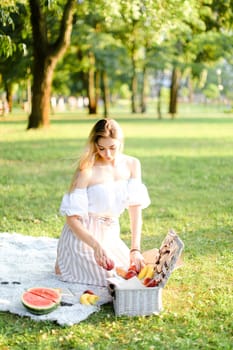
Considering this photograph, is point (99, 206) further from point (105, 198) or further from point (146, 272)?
point (146, 272)

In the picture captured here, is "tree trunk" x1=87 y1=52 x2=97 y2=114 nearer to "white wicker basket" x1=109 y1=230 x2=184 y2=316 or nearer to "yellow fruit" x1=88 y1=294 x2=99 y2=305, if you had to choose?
"yellow fruit" x1=88 y1=294 x2=99 y2=305

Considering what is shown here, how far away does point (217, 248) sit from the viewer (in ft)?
20.4

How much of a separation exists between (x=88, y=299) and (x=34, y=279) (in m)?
0.74

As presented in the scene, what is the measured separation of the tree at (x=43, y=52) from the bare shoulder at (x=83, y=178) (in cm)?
1502

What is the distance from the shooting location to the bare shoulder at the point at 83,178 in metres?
4.90

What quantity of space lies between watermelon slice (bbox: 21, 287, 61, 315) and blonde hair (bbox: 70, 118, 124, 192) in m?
0.88

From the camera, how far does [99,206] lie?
4969 millimetres

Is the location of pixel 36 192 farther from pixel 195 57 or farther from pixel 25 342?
pixel 195 57

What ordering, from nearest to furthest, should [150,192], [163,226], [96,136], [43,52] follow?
1. [96,136]
2. [163,226]
3. [150,192]
4. [43,52]

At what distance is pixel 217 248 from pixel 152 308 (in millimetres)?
2063

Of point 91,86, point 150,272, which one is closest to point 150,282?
point 150,272

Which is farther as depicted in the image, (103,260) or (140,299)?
(103,260)

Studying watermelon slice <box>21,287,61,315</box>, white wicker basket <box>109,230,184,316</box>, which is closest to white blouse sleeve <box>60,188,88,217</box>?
watermelon slice <box>21,287,61,315</box>

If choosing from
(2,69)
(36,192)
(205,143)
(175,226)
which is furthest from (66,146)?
(2,69)
